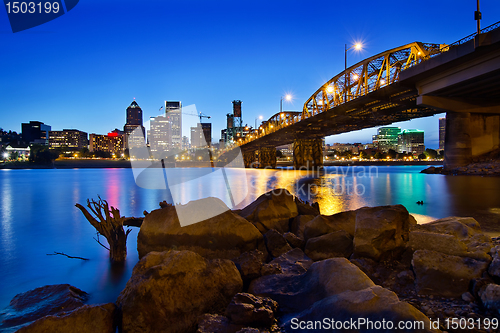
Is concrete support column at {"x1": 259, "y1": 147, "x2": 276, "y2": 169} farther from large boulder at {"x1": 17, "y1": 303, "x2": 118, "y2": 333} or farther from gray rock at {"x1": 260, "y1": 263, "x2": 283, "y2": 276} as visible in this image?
large boulder at {"x1": 17, "y1": 303, "x2": 118, "y2": 333}

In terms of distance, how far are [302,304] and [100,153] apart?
175 metres

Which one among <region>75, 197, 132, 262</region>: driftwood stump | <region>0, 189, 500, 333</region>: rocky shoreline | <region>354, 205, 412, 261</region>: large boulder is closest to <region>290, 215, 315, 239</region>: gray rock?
<region>0, 189, 500, 333</region>: rocky shoreline

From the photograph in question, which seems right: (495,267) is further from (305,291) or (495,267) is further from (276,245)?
(276,245)

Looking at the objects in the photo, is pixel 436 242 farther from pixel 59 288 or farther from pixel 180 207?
pixel 59 288

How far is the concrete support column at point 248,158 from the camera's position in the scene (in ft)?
333

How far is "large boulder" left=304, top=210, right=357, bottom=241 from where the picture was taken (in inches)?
233

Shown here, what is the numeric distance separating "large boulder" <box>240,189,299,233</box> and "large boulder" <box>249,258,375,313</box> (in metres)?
3.09

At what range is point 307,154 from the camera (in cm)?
6450

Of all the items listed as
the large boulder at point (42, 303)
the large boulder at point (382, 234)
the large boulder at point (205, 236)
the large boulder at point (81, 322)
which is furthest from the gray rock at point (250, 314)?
the large boulder at point (42, 303)

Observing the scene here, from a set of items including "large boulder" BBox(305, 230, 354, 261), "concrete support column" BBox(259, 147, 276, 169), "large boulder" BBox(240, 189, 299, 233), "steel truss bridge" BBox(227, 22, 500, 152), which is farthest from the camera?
"concrete support column" BBox(259, 147, 276, 169)

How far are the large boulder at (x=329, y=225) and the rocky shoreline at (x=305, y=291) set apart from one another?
23.1 inches

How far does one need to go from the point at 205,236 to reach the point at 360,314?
3.50 metres

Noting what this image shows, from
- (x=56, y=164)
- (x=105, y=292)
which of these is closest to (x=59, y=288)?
(x=105, y=292)

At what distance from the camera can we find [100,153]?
153 m
